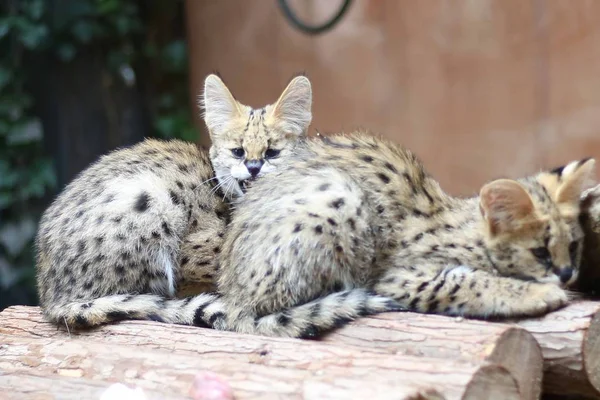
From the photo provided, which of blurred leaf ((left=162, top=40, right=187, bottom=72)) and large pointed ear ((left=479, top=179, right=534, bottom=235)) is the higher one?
blurred leaf ((left=162, top=40, right=187, bottom=72))

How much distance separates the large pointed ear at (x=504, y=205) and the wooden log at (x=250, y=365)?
550 mm

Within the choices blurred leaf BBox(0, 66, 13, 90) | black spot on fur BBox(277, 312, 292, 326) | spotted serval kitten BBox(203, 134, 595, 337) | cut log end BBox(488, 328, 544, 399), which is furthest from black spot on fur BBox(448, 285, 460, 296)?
blurred leaf BBox(0, 66, 13, 90)

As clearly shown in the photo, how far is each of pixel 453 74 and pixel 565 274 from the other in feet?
8.90

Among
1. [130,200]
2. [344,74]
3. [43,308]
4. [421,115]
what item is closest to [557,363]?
[130,200]

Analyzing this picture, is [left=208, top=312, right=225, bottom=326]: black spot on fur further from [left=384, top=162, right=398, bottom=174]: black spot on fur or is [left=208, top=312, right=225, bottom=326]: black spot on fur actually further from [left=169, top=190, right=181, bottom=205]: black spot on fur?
[left=384, top=162, right=398, bottom=174]: black spot on fur

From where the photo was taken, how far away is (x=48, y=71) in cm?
612

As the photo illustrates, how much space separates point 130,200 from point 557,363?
182 centimetres

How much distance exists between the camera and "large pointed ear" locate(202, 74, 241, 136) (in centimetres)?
441

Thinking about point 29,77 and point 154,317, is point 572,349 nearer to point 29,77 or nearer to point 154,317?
point 154,317

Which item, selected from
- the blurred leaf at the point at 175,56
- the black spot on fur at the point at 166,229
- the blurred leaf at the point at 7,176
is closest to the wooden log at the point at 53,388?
the black spot on fur at the point at 166,229

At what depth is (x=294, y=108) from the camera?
14.4ft

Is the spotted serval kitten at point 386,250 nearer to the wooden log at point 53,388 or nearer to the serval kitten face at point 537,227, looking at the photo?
the serval kitten face at point 537,227

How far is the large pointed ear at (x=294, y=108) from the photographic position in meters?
4.33

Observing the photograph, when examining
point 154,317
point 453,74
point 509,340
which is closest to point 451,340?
point 509,340
